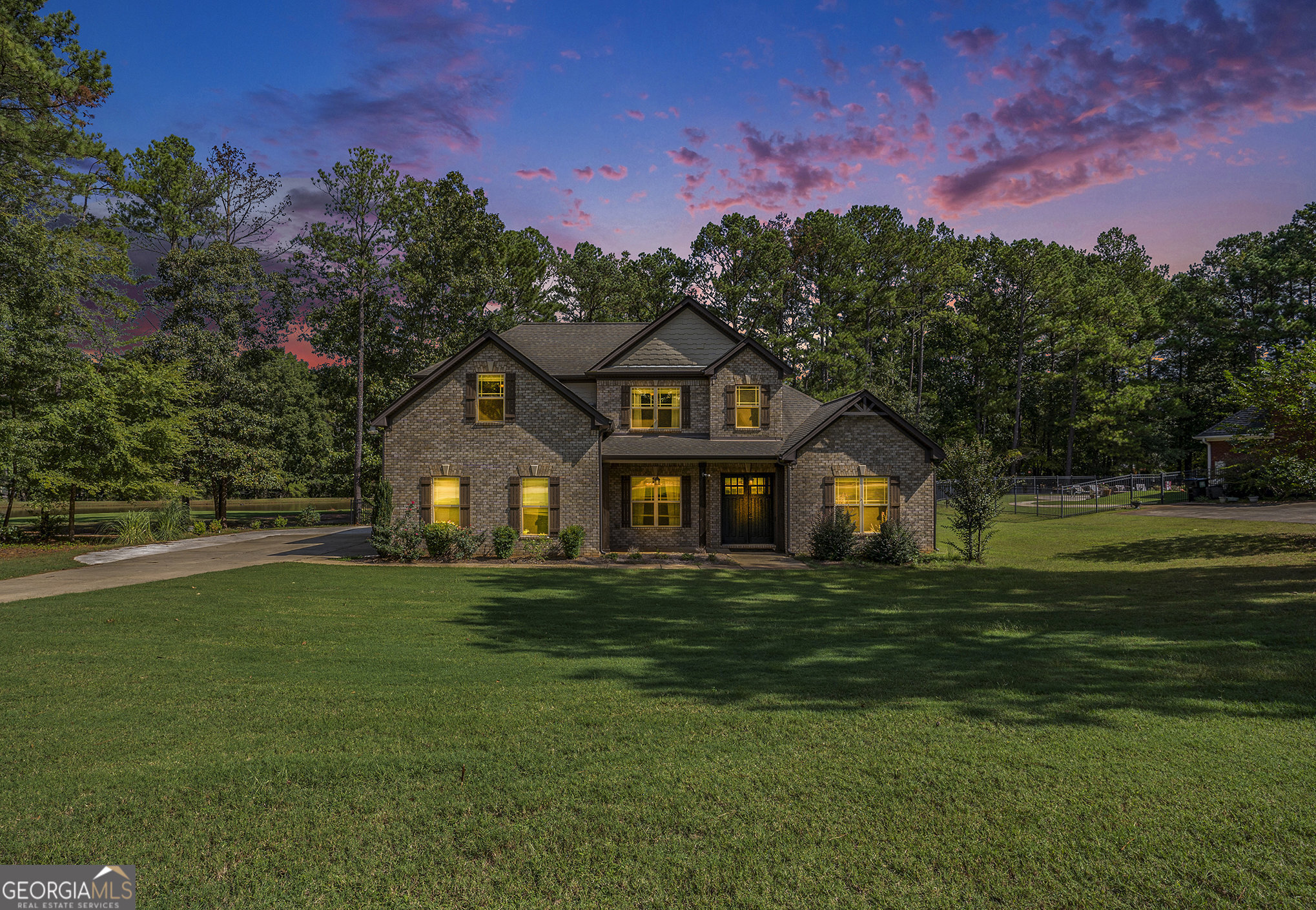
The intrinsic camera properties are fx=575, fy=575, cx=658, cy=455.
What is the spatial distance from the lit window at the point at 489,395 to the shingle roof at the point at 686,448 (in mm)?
3800

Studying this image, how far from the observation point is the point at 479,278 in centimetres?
3459

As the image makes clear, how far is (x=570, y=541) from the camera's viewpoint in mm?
18391

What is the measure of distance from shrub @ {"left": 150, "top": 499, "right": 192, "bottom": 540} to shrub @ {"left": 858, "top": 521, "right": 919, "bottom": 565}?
2628 cm

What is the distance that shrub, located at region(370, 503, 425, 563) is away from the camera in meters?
17.8

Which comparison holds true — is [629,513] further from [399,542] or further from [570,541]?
[399,542]

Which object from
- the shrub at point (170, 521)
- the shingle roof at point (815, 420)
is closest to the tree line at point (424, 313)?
the shrub at point (170, 521)

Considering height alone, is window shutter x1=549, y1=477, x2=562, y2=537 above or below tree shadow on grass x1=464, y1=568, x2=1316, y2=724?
above

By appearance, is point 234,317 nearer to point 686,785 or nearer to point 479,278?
point 479,278

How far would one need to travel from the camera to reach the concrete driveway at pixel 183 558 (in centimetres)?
1299

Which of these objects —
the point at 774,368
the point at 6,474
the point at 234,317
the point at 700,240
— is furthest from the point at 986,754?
the point at 700,240

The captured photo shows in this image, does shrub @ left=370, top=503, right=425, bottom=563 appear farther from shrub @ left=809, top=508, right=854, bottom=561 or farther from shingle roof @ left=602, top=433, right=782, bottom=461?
shrub @ left=809, top=508, right=854, bottom=561

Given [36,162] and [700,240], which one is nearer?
[36,162]

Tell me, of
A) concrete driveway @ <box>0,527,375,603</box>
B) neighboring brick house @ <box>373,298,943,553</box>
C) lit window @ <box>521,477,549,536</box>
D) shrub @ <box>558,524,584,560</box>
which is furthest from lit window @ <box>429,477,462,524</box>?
shrub @ <box>558,524,584,560</box>

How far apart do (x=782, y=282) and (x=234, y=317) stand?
33.7m
